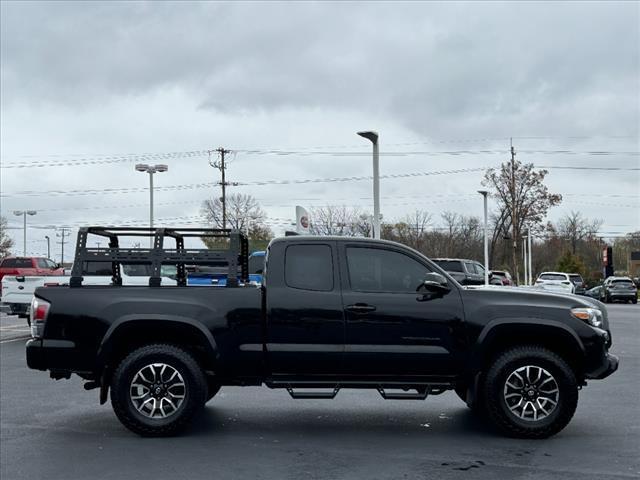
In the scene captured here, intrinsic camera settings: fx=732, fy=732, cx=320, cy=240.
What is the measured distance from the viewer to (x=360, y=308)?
718cm

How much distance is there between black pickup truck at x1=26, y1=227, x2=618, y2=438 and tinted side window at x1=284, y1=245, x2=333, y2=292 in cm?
3

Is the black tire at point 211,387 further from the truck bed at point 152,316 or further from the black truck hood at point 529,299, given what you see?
the black truck hood at point 529,299

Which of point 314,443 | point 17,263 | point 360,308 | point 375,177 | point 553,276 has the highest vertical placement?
point 375,177

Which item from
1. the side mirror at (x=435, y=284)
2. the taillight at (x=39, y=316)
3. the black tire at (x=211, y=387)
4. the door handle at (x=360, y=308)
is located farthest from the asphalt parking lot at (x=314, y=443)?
the side mirror at (x=435, y=284)

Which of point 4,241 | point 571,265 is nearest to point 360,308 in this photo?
point 571,265

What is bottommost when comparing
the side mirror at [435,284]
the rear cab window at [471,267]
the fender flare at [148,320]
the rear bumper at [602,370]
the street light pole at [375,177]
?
the rear bumper at [602,370]

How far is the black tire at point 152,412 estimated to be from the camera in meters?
7.09

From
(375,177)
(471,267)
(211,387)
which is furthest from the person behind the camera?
(471,267)

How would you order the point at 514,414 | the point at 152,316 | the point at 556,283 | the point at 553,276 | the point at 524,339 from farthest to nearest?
the point at 553,276, the point at 556,283, the point at 524,339, the point at 152,316, the point at 514,414

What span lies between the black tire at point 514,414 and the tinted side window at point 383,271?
1156mm

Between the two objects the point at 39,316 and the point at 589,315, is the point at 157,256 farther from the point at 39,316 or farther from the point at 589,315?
the point at 589,315

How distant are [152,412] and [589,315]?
14.5ft

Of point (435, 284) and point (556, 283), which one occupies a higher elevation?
point (435, 284)

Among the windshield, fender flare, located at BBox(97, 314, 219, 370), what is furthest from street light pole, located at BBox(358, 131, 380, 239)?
the windshield
